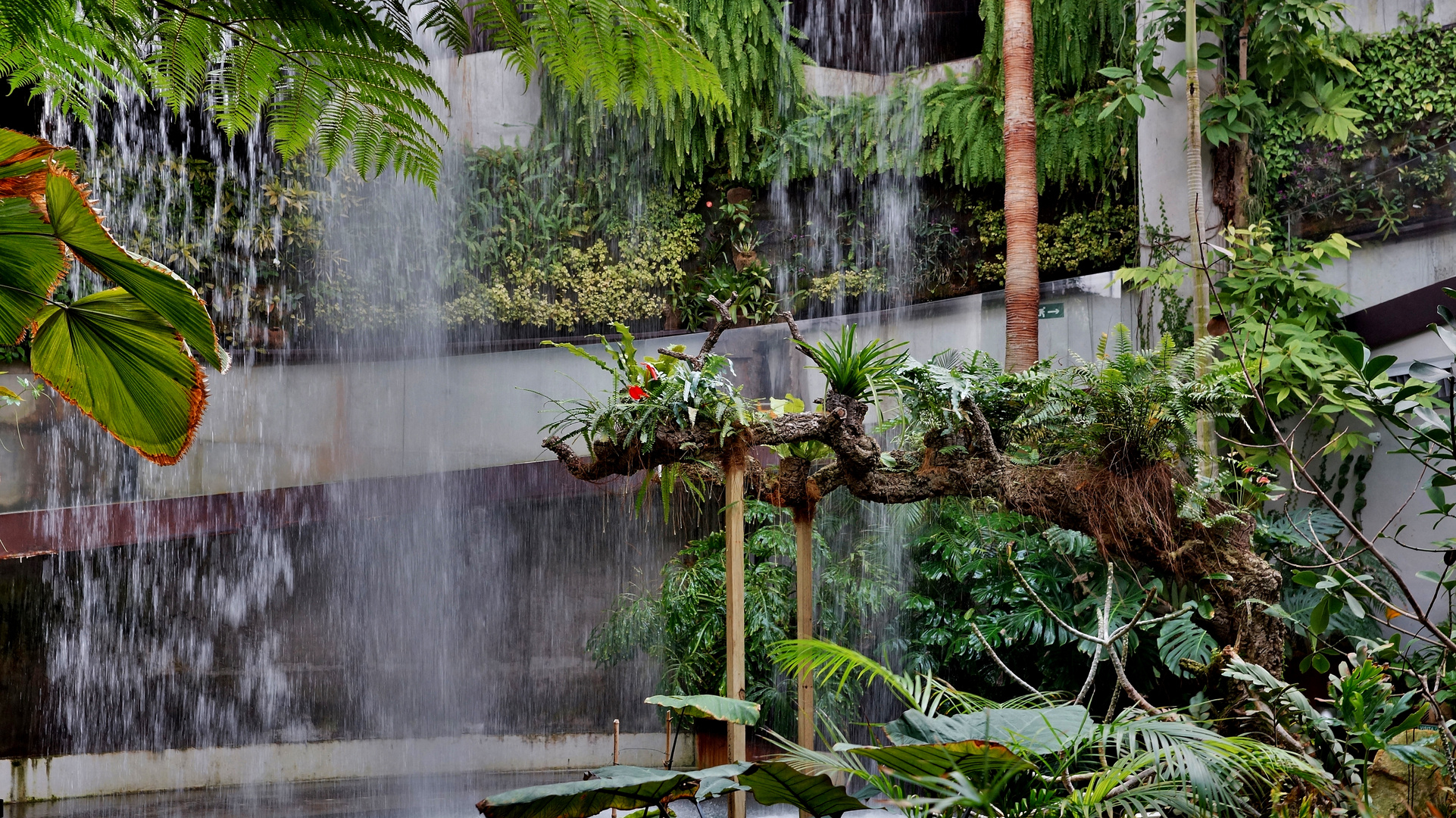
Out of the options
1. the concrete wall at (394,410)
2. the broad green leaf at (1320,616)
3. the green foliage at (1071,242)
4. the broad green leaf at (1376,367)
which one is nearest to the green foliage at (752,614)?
the concrete wall at (394,410)

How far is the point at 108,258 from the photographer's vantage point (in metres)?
1.32

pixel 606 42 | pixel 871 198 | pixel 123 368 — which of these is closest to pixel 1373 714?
pixel 606 42

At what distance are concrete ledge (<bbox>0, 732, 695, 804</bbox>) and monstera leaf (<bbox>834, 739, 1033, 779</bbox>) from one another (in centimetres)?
502

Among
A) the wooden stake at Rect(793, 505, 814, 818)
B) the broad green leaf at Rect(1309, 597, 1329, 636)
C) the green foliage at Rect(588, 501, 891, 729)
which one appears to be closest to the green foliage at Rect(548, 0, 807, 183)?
the green foliage at Rect(588, 501, 891, 729)

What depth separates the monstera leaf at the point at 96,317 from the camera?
4.36 ft

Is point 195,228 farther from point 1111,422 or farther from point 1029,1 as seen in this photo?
point 1111,422

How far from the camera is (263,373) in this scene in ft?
24.0

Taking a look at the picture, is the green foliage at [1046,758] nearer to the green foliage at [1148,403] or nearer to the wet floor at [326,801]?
the green foliage at [1148,403]

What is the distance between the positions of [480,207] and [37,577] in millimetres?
4375

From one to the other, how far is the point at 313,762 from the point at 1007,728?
6.54 meters

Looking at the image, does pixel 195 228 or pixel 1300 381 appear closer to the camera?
pixel 1300 381

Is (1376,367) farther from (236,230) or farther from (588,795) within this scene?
(236,230)

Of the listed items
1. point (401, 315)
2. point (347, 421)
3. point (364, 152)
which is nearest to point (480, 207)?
point (401, 315)

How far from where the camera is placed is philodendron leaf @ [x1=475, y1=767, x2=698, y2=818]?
1.76 meters
